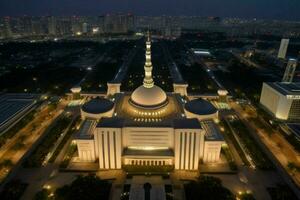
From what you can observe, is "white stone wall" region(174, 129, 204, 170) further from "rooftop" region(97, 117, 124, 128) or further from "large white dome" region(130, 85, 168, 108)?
"large white dome" region(130, 85, 168, 108)

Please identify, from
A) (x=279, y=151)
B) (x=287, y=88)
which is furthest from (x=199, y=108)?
(x=287, y=88)

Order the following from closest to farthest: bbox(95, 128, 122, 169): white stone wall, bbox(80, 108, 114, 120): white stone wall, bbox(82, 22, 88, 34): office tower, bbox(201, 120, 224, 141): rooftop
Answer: bbox(95, 128, 122, 169): white stone wall < bbox(201, 120, 224, 141): rooftop < bbox(80, 108, 114, 120): white stone wall < bbox(82, 22, 88, 34): office tower

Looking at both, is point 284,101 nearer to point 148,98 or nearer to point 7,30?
point 148,98

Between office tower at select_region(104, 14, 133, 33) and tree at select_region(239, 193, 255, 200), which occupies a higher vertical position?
office tower at select_region(104, 14, 133, 33)

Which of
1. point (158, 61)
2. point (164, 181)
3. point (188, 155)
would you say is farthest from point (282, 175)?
point (158, 61)

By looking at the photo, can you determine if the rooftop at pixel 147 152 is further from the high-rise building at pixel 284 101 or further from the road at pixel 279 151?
the high-rise building at pixel 284 101

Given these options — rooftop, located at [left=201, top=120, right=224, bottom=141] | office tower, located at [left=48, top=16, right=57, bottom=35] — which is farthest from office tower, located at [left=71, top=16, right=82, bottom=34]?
rooftop, located at [left=201, top=120, right=224, bottom=141]

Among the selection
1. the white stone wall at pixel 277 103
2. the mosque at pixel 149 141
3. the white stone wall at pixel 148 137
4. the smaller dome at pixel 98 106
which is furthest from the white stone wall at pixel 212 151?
the white stone wall at pixel 277 103
